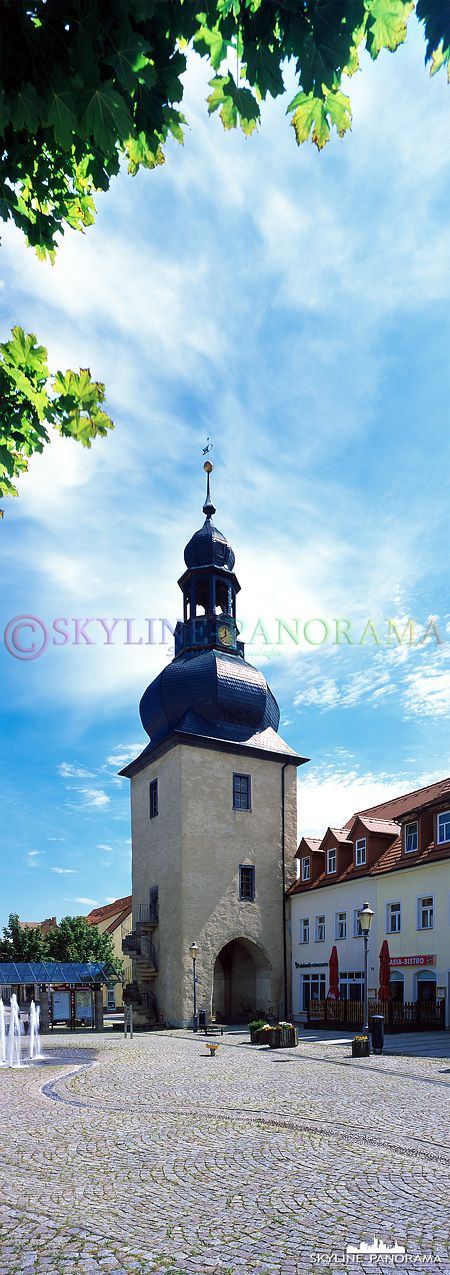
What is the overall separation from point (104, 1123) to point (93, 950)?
47.9 metres

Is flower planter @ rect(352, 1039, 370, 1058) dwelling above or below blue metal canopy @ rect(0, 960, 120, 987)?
above

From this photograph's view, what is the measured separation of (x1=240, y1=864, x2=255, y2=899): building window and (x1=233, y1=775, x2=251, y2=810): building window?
8.05ft

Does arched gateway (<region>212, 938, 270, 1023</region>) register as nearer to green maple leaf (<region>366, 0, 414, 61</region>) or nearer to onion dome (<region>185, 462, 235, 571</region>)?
onion dome (<region>185, 462, 235, 571</region>)

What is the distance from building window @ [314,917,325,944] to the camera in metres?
32.5

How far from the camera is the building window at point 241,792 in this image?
35.0 meters

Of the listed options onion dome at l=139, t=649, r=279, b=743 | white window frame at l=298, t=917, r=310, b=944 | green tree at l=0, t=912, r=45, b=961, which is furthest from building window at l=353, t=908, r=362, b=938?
green tree at l=0, t=912, r=45, b=961

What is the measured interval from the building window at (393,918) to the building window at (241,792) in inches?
351

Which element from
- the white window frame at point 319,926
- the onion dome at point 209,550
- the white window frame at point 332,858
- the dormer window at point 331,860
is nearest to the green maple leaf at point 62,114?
the white window frame at point 332,858

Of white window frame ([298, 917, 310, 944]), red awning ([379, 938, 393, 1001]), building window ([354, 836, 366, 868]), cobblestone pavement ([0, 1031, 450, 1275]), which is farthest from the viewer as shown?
white window frame ([298, 917, 310, 944])

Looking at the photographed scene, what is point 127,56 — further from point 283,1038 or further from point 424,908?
point 424,908

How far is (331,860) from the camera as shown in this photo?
33.0 meters

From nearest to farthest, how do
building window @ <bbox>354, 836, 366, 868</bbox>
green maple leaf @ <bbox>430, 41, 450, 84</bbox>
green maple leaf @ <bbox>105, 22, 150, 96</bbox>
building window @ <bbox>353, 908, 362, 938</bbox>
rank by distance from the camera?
green maple leaf @ <bbox>105, 22, 150, 96</bbox> → green maple leaf @ <bbox>430, 41, 450, 84</bbox> → building window @ <bbox>353, 908, 362, 938</bbox> → building window @ <bbox>354, 836, 366, 868</bbox>

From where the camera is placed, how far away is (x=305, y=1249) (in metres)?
5.38

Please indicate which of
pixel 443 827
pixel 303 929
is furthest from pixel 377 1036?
pixel 303 929
